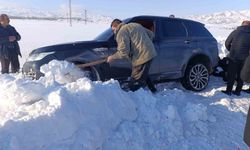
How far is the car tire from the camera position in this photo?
907 centimetres

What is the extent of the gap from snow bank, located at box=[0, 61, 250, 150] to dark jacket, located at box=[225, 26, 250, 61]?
1976 mm

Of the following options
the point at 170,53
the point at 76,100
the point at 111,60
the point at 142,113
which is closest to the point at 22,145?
the point at 76,100

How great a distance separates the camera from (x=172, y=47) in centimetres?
869

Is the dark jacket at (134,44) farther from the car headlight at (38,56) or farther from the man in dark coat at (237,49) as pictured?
the man in dark coat at (237,49)

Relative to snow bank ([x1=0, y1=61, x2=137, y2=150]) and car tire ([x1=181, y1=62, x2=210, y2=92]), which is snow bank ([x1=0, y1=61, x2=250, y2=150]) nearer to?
snow bank ([x1=0, y1=61, x2=137, y2=150])

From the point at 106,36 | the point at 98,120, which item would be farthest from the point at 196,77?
the point at 98,120

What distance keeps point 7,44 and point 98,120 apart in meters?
5.21

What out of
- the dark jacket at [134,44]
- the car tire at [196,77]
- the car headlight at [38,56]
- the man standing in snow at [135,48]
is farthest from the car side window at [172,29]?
the car headlight at [38,56]

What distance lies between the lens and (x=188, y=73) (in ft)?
29.8

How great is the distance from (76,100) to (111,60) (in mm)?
2156

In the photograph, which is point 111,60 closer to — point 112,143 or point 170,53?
point 170,53

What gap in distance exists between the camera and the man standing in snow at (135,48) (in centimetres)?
706

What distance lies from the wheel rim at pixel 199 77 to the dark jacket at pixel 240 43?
954mm

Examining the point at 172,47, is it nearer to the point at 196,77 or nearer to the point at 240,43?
the point at 196,77
